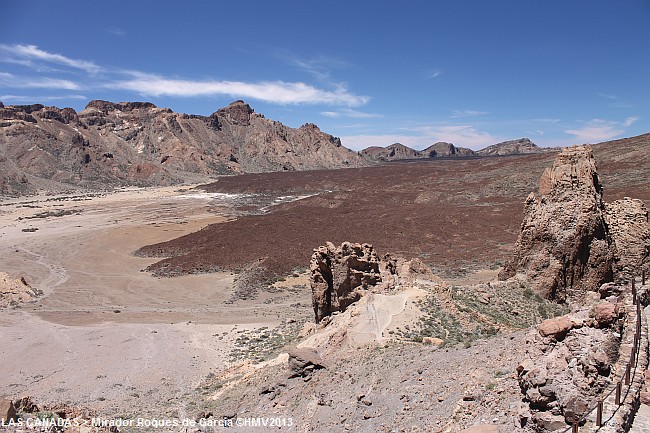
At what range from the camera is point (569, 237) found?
14.0 meters

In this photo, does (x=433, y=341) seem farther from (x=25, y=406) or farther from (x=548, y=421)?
(x=25, y=406)

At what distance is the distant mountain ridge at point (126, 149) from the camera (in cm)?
12656

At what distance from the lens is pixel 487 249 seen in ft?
117

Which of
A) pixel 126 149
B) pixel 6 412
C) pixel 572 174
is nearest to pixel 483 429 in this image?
pixel 6 412

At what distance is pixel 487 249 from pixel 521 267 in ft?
69.0

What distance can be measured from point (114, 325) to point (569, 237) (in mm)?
21481

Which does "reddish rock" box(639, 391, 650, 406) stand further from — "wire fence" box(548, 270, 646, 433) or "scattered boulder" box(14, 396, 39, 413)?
"scattered boulder" box(14, 396, 39, 413)

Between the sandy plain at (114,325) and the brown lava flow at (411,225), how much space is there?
14.3ft

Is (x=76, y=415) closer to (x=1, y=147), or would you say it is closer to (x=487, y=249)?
(x=487, y=249)

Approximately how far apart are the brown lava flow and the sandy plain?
14.3 ft

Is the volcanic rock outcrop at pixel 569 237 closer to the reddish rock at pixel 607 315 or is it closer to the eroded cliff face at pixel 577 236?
the eroded cliff face at pixel 577 236

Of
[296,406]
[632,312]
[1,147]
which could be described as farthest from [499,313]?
[1,147]

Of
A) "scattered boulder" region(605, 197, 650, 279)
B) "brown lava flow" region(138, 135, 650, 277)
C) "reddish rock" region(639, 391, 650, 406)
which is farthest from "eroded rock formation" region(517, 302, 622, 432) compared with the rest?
"brown lava flow" region(138, 135, 650, 277)

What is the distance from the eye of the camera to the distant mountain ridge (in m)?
127
